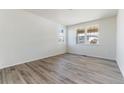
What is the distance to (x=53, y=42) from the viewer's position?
19.7ft

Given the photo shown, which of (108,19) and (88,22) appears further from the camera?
(88,22)

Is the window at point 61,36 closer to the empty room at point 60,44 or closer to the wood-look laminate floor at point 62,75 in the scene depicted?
the empty room at point 60,44

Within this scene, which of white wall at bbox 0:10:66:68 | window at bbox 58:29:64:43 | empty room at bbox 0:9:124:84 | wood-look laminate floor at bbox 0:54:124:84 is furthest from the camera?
window at bbox 58:29:64:43

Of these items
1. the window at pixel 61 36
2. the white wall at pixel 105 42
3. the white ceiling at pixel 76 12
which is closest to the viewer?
the white ceiling at pixel 76 12

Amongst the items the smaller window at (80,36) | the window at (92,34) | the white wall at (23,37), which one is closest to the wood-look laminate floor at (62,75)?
the white wall at (23,37)

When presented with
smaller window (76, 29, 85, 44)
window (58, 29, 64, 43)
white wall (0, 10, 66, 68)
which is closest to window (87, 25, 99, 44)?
smaller window (76, 29, 85, 44)

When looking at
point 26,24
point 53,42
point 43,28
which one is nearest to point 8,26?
point 26,24

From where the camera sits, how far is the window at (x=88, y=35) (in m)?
5.46

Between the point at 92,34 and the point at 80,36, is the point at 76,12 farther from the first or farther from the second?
the point at 80,36

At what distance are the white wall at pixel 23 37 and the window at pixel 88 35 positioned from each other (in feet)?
6.04

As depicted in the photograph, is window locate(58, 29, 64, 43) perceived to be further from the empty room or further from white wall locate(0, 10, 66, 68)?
white wall locate(0, 10, 66, 68)

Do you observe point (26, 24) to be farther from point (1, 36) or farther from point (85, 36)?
point (85, 36)

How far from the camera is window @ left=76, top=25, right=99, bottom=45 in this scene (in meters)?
5.46

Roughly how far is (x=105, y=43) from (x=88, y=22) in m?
1.65
